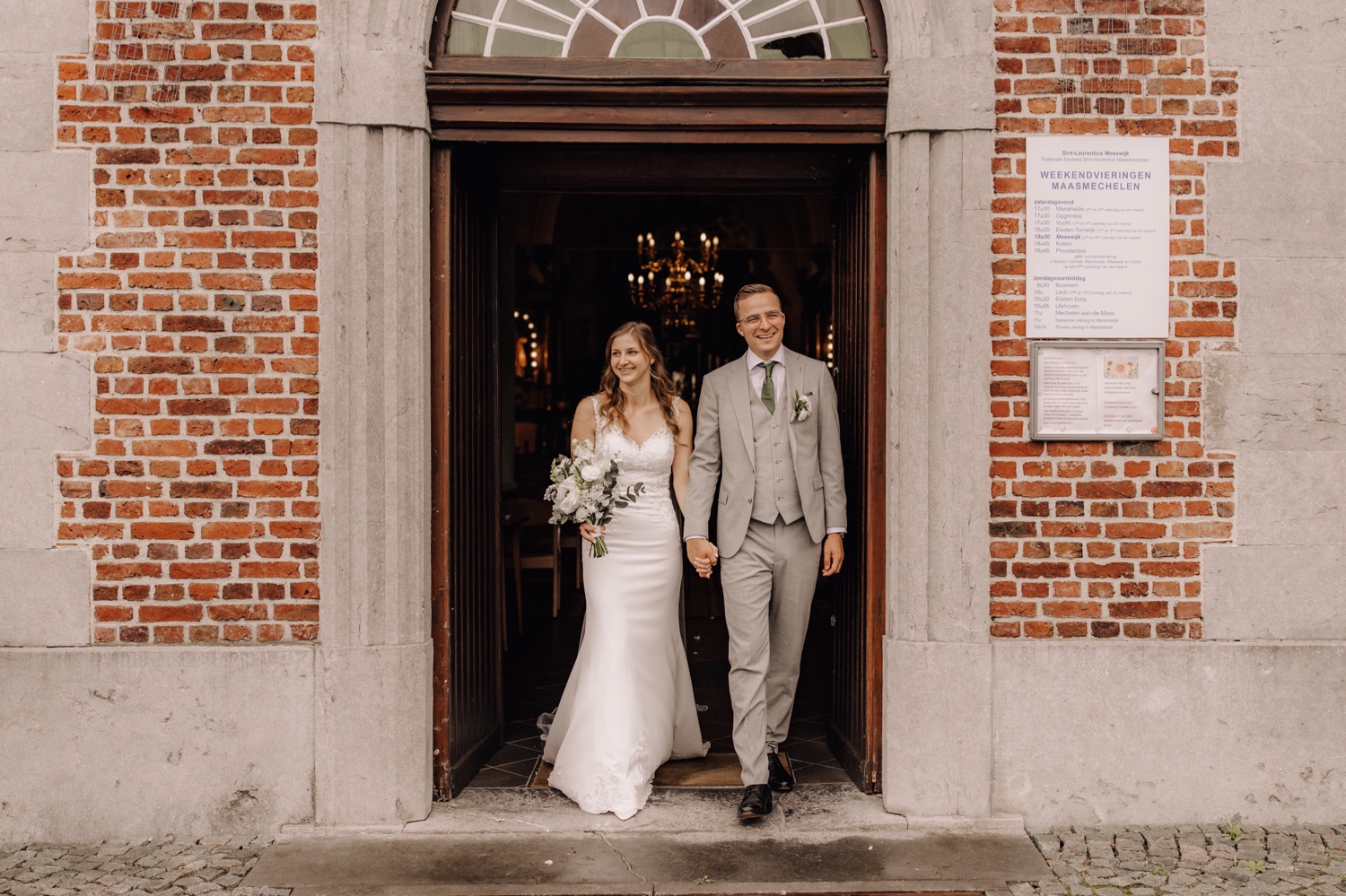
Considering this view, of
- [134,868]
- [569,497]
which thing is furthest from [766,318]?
[134,868]

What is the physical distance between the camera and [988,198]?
4.42 meters

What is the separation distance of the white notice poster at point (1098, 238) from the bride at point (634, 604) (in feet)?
6.08

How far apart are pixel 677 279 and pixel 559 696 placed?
6.74 m

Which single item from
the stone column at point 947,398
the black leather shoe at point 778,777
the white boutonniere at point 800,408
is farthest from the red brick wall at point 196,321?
the stone column at point 947,398

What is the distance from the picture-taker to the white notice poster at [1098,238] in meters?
4.45

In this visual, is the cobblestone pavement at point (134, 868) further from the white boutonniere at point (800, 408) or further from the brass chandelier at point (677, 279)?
the brass chandelier at point (677, 279)

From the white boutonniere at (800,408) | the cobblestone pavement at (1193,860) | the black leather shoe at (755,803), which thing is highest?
the white boutonniere at (800,408)

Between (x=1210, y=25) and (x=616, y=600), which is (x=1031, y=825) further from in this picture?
(x=1210, y=25)

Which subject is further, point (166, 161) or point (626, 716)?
point (626, 716)

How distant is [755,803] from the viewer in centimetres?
436

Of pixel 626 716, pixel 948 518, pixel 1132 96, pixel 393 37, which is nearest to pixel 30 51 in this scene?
pixel 393 37

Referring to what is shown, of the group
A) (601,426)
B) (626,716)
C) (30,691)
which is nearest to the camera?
(30,691)

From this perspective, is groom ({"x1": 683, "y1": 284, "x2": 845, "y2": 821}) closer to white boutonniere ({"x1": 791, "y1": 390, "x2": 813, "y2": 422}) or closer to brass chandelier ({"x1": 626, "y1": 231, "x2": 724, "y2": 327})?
white boutonniere ({"x1": 791, "y1": 390, "x2": 813, "y2": 422})

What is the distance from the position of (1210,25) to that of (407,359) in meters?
3.87
